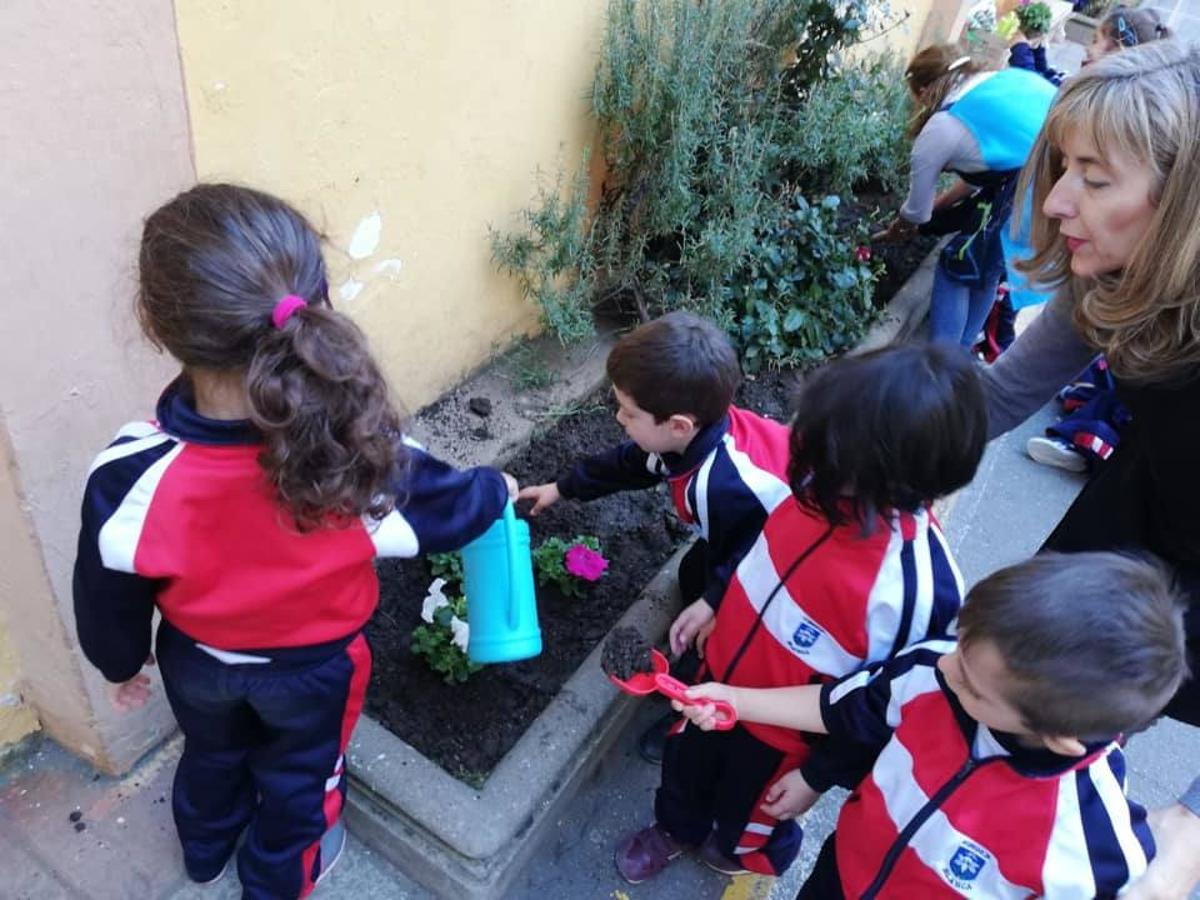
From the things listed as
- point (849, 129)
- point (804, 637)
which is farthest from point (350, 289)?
point (849, 129)

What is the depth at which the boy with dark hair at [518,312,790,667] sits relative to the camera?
6.68ft

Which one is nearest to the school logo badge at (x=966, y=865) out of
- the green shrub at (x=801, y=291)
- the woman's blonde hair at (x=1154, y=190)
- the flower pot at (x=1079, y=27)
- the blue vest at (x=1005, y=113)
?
the woman's blonde hair at (x=1154, y=190)

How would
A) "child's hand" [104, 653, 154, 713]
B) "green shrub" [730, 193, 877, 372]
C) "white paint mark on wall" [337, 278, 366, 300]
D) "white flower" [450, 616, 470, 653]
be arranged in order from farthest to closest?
1. "green shrub" [730, 193, 877, 372]
2. "white paint mark on wall" [337, 278, 366, 300]
3. "white flower" [450, 616, 470, 653]
4. "child's hand" [104, 653, 154, 713]

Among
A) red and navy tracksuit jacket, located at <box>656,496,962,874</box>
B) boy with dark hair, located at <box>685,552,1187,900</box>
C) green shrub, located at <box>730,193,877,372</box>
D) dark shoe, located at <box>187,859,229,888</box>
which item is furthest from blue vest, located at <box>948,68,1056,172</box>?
dark shoe, located at <box>187,859,229,888</box>

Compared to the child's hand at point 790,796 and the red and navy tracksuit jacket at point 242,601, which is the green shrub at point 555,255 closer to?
the red and navy tracksuit jacket at point 242,601

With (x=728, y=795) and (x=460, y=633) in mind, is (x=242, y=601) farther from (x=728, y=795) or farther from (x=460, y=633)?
(x=728, y=795)

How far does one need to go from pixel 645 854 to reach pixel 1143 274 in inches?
69.3

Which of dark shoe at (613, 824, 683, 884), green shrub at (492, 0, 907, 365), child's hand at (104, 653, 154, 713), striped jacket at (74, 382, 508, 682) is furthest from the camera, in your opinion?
green shrub at (492, 0, 907, 365)

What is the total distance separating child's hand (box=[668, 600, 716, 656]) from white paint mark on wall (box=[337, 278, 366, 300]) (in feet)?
4.63

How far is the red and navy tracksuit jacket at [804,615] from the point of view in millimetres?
1621

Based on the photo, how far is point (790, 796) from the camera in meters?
1.84

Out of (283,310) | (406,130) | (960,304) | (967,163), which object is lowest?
(960,304)

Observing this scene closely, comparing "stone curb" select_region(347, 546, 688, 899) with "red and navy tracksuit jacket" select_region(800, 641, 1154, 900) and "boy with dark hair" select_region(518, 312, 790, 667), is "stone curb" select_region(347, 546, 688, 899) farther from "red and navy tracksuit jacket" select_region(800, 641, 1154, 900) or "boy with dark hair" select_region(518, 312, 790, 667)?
"red and navy tracksuit jacket" select_region(800, 641, 1154, 900)

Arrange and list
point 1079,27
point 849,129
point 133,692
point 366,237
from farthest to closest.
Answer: point 1079,27, point 849,129, point 366,237, point 133,692
